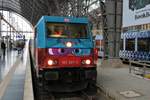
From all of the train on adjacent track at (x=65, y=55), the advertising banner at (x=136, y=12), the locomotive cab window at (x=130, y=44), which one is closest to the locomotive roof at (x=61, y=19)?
the train on adjacent track at (x=65, y=55)

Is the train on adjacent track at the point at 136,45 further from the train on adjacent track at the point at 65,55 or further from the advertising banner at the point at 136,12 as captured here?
the train on adjacent track at the point at 65,55

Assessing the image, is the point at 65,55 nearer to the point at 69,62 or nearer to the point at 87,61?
the point at 69,62

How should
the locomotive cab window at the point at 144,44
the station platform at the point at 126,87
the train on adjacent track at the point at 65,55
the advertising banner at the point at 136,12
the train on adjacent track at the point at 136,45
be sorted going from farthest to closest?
the train on adjacent track at the point at 136,45 < the locomotive cab window at the point at 144,44 < the advertising banner at the point at 136,12 < the train on adjacent track at the point at 65,55 < the station platform at the point at 126,87

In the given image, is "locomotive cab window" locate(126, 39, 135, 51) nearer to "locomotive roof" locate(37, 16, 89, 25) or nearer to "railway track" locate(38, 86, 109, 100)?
"railway track" locate(38, 86, 109, 100)

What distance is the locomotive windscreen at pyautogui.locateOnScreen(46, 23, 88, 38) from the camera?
1237cm

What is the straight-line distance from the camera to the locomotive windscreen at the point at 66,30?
1237 cm

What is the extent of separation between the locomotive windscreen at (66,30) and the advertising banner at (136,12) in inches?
397

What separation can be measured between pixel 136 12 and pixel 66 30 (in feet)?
40.0

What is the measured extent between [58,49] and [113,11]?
10218 mm

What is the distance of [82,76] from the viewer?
12195mm

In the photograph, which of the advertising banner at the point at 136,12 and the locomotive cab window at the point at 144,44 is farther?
the locomotive cab window at the point at 144,44

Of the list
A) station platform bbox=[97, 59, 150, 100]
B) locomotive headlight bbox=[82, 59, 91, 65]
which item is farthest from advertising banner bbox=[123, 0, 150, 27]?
locomotive headlight bbox=[82, 59, 91, 65]

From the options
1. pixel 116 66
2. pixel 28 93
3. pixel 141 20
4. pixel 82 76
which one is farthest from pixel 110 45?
pixel 28 93

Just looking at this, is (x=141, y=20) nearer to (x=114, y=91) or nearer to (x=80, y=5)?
(x=80, y=5)
